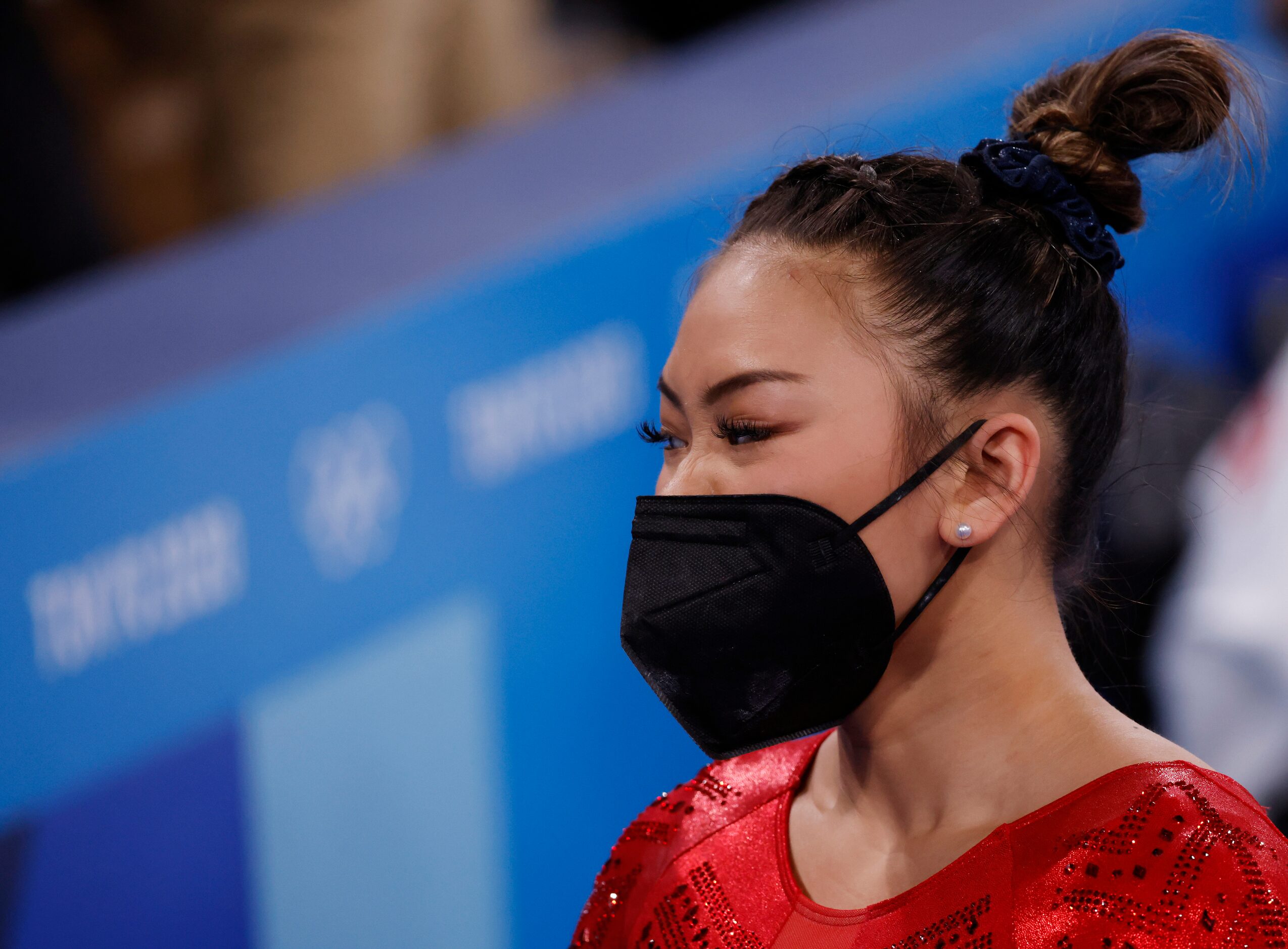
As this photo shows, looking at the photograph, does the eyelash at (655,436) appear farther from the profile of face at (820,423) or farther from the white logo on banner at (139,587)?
the white logo on banner at (139,587)

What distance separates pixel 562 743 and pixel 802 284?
1.34 m

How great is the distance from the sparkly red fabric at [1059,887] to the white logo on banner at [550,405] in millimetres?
1062

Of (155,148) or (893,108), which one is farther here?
(155,148)

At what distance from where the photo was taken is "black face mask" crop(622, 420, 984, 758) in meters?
1.17

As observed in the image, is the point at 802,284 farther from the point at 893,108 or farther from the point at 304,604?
the point at 893,108

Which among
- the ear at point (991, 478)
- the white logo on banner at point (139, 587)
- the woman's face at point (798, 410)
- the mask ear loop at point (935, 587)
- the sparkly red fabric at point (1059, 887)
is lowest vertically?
the sparkly red fabric at point (1059, 887)

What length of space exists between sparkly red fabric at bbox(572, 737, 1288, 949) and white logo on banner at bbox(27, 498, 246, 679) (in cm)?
94

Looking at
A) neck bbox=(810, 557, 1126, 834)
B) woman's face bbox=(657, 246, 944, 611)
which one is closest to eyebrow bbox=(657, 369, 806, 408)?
woman's face bbox=(657, 246, 944, 611)

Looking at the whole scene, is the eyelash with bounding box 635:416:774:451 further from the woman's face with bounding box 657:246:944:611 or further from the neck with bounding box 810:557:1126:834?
the neck with bounding box 810:557:1126:834

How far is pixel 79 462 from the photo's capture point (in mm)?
1862

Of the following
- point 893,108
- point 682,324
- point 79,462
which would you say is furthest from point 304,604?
point 893,108

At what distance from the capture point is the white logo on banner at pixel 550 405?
2.25 meters

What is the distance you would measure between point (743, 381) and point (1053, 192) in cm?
32

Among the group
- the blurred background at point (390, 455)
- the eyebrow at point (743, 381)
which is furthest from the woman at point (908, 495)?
the blurred background at point (390, 455)
